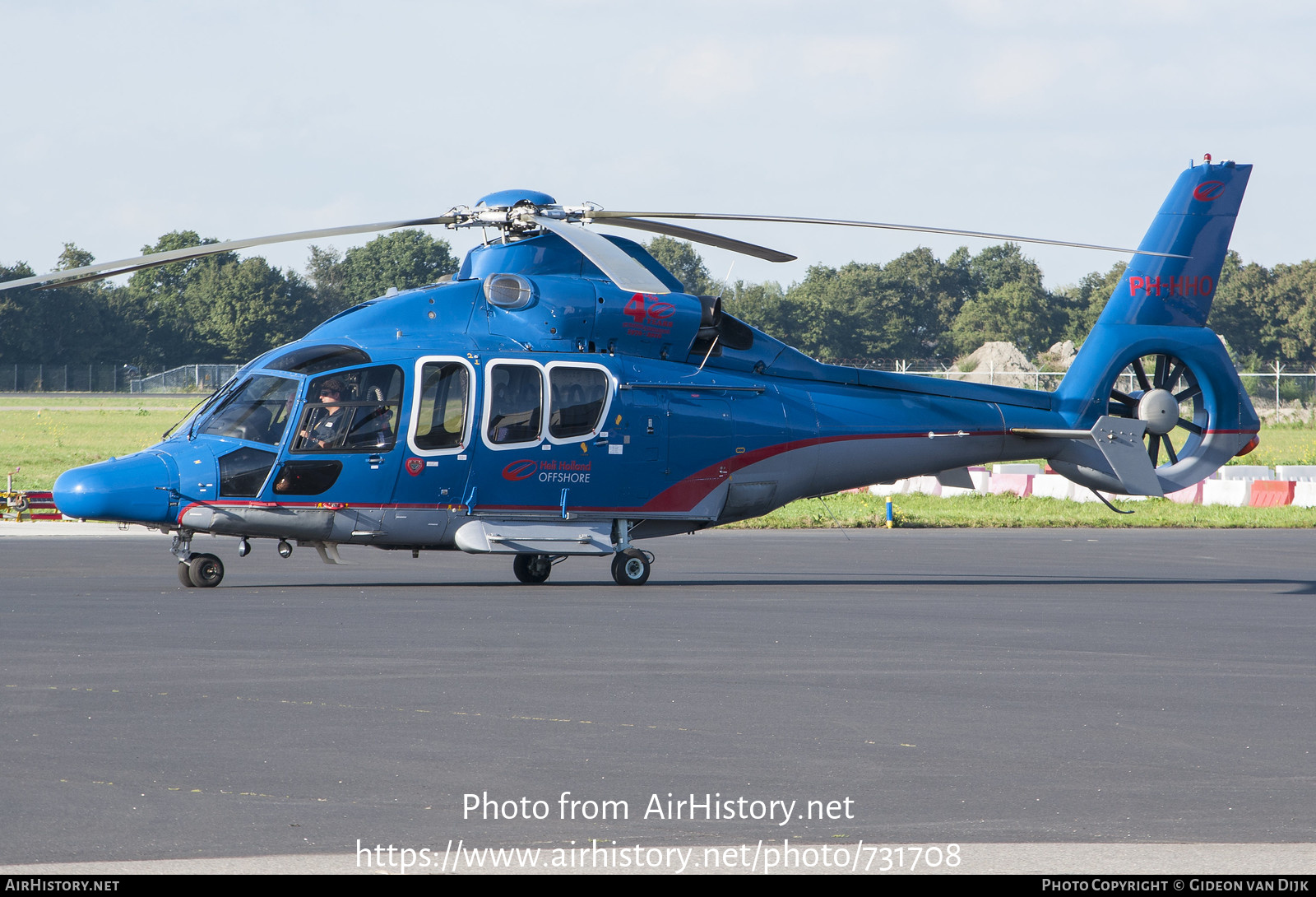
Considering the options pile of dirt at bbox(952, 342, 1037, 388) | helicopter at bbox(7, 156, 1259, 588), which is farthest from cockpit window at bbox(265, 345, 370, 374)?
pile of dirt at bbox(952, 342, 1037, 388)

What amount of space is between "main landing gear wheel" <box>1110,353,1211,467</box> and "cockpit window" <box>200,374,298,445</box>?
35.2 ft

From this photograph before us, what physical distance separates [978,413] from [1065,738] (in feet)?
34.4

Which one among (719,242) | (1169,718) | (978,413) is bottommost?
(1169,718)

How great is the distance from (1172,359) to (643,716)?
1291cm

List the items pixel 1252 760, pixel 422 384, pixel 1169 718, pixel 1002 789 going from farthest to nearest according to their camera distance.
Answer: pixel 422 384, pixel 1169 718, pixel 1252 760, pixel 1002 789

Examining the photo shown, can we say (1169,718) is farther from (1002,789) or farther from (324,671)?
(324,671)

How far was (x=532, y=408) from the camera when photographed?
15.8 meters

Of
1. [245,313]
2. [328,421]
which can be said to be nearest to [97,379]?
[245,313]

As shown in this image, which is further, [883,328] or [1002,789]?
[883,328]

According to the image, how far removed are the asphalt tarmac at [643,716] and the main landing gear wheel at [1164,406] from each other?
9.22 ft

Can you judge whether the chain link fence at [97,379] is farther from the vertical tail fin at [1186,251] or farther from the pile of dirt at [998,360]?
the vertical tail fin at [1186,251]

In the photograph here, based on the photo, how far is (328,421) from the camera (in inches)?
593

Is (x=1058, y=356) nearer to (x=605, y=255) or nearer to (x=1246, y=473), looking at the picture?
(x=1246, y=473)
